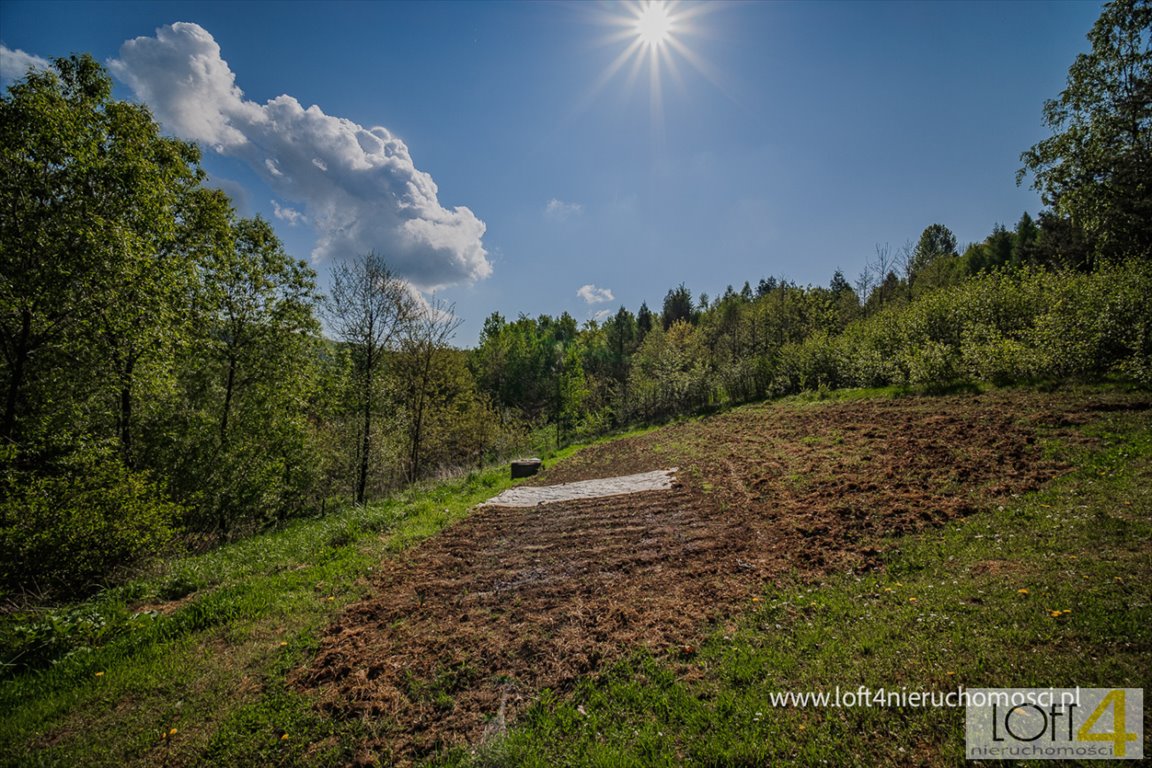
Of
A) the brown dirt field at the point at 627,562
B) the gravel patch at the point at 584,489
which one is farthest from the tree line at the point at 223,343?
the gravel patch at the point at 584,489

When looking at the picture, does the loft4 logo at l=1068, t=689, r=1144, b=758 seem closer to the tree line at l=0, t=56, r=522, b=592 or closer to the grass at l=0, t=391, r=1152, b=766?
the grass at l=0, t=391, r=1152, b=766

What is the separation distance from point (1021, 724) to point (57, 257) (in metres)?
17.7

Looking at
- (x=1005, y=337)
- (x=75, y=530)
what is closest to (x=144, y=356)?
(x=75, y=530)

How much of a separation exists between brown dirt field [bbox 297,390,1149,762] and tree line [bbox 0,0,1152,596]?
5374 millimetres

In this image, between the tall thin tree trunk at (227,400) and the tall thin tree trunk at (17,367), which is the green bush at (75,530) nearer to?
the tall thin tree trunk at (17,367)

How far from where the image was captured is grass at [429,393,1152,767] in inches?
124

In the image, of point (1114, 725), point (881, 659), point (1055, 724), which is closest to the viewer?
point (1114, 725)

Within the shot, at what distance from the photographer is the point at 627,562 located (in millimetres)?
6844

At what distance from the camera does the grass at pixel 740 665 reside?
3.27 m

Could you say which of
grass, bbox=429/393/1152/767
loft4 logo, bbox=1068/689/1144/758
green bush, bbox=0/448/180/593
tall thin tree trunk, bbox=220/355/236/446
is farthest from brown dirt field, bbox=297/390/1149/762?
tall thin tree trunk, bbox=220/355/236/446

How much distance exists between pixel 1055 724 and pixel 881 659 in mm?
1070

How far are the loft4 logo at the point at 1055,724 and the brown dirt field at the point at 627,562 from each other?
234 centimetres

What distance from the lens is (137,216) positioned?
37.3 feet

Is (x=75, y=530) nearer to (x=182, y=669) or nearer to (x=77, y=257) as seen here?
(x=182, y=669)
